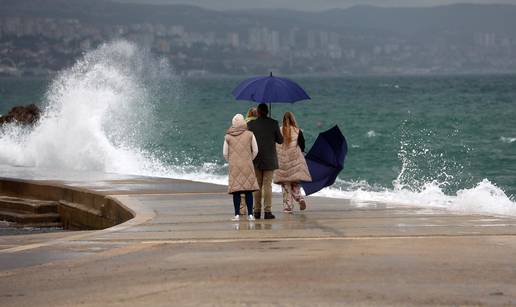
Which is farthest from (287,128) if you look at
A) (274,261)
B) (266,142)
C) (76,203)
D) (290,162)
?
(76,203)

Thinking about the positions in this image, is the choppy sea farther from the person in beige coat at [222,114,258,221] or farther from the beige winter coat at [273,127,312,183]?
the person in beige coat at [222,114,258,221]

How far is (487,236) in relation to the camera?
500 inches

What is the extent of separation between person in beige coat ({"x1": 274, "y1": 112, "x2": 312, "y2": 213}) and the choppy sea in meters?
1.93

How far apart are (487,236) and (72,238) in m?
4.05

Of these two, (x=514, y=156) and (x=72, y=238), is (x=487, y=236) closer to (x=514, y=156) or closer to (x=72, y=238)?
(x=72, y=238)

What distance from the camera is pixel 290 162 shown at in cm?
1514

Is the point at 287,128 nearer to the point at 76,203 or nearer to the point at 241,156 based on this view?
the point at 241,156

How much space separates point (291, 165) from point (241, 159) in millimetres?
1005

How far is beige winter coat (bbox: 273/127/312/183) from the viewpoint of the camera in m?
15.1

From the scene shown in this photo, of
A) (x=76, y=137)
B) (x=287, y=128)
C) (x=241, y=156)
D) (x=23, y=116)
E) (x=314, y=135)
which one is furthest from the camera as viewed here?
(x=314, y=135)

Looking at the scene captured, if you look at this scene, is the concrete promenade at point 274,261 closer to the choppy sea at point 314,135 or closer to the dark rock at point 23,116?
the choppy sea at point 314,135

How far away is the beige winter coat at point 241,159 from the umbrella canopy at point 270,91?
0.39m

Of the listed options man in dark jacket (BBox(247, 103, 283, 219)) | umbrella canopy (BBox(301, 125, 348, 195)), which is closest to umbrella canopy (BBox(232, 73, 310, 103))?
man in dark jacket (BBox(247, 103, 283, 219))

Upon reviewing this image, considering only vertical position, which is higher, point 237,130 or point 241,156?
point 237,130
